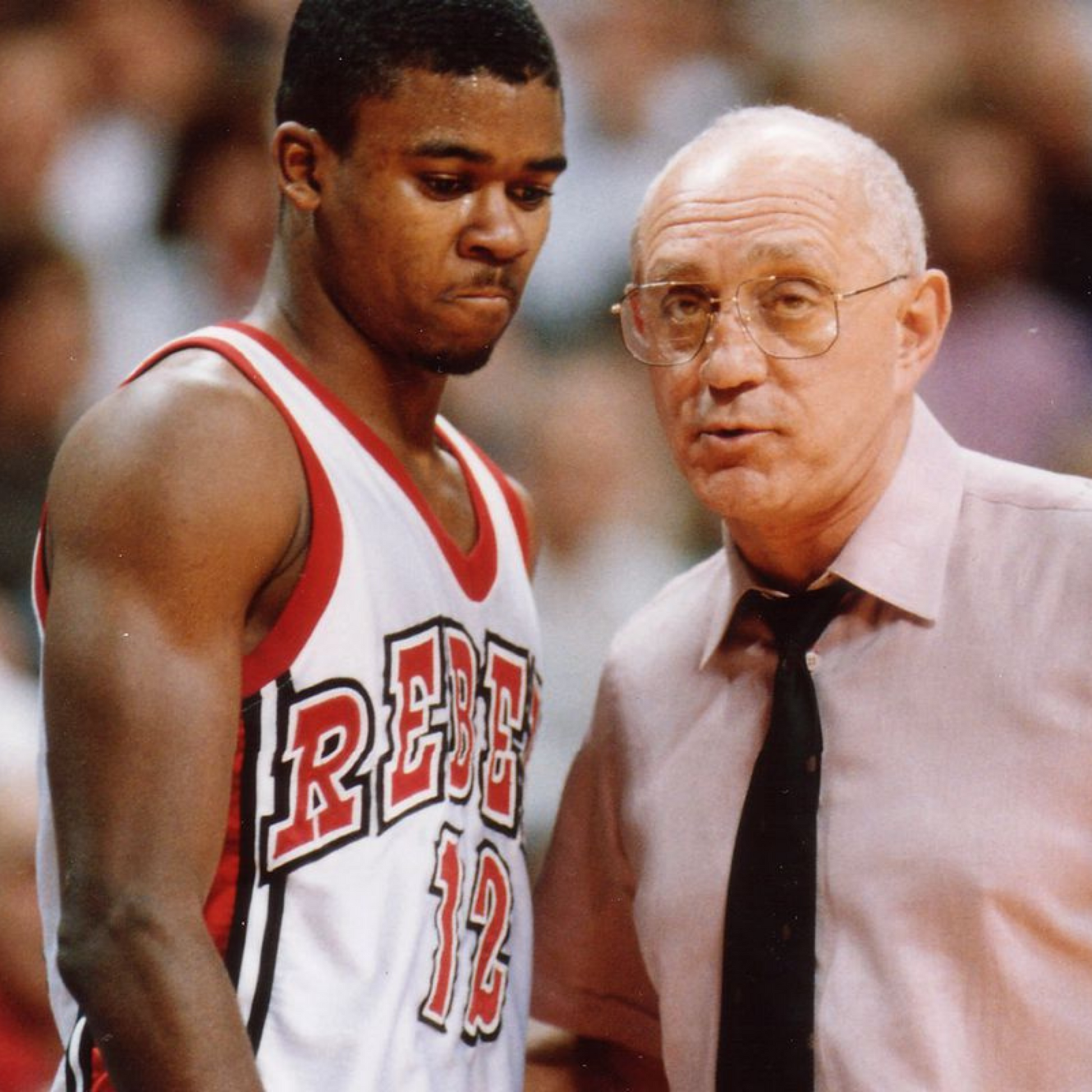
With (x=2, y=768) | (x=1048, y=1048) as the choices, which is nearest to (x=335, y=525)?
(x=1048, y=1048)

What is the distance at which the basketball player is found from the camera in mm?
1521

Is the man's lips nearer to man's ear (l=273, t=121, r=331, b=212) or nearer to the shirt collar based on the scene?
the shirt collar

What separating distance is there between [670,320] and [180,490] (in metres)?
0.53

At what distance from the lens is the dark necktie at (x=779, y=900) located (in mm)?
1741

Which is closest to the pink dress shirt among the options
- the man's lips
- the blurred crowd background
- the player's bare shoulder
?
the man's lips

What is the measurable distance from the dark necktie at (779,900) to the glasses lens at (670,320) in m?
0.27

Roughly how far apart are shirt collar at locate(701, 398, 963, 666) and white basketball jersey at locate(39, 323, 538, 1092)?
13.3 inches

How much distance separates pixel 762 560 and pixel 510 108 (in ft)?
1.66

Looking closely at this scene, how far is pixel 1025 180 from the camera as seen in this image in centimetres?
310

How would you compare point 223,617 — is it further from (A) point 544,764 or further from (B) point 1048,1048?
(A) point 544,764

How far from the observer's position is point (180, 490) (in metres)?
1.54

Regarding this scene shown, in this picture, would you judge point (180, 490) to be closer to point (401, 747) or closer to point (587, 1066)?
point (401, 747)

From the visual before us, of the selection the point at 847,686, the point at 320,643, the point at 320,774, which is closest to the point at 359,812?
the point at 320,774

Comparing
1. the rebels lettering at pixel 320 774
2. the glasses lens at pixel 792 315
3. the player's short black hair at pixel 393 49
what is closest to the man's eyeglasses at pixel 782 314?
the glasses lens at pixel 792 315
